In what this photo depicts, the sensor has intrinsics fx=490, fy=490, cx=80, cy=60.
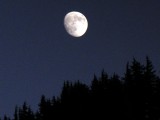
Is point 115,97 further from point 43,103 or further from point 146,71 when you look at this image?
point 43,103

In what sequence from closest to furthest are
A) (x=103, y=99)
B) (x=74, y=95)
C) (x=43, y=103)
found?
(x=103, y=99)
(x=74, y=95)
(x=43, y=103)

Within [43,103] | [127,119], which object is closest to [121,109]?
[127,119]

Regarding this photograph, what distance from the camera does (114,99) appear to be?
60625 mm

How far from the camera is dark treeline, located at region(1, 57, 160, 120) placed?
5750 centimetres

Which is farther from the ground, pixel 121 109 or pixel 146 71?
pixel 146 71

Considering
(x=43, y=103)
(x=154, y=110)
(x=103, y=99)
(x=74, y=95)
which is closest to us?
(x=154, y=110)

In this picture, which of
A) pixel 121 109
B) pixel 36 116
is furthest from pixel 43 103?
pixel 121 109

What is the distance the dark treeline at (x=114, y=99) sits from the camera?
57500 millimetres

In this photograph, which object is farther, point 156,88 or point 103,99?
point 103,99

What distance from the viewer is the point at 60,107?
7006 centimetres

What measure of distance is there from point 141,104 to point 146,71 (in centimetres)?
411

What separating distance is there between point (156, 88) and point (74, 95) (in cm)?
1366

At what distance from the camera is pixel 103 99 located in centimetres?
6234

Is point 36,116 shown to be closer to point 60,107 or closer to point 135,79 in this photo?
point 60,107
